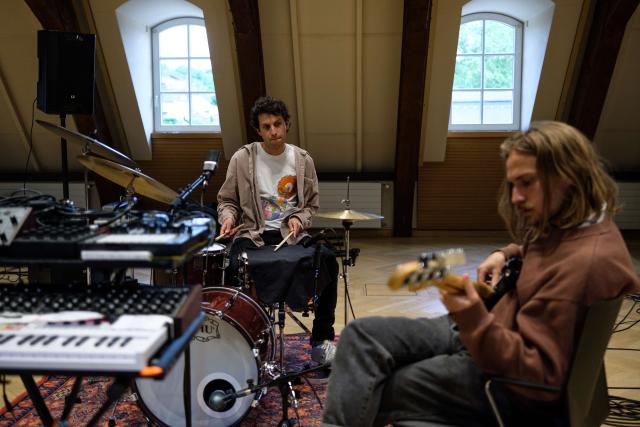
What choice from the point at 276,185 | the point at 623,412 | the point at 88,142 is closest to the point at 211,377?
the point at 88,142

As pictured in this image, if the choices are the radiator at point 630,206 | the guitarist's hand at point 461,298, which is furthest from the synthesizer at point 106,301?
the radiator at point 630,206

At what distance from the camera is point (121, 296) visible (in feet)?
4.79

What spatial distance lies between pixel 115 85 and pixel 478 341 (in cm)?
522

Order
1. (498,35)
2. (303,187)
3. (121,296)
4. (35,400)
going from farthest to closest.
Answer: (498,35), (303,187), (35,400), (121,296)

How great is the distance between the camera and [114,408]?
2.48 metres

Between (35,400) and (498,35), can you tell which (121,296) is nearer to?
(35,400)

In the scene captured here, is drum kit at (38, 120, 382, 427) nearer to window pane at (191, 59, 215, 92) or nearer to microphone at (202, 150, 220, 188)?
microphone at (202, 150, 220, 188)

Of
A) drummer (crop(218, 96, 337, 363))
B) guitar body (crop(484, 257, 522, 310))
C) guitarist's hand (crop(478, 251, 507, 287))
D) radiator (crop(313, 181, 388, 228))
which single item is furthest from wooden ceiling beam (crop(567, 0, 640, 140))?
guitar body (crop(484, 257, 522, 310))

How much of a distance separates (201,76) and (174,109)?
467 millimetres

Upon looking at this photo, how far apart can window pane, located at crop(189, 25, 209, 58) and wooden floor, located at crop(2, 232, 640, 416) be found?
259 centimetres

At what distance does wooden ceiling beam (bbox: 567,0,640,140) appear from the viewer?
4.80 m

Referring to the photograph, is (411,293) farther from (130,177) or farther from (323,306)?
(130,177)

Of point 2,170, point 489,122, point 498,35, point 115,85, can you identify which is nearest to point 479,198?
point 489,122

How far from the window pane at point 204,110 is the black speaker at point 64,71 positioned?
10.7ft
